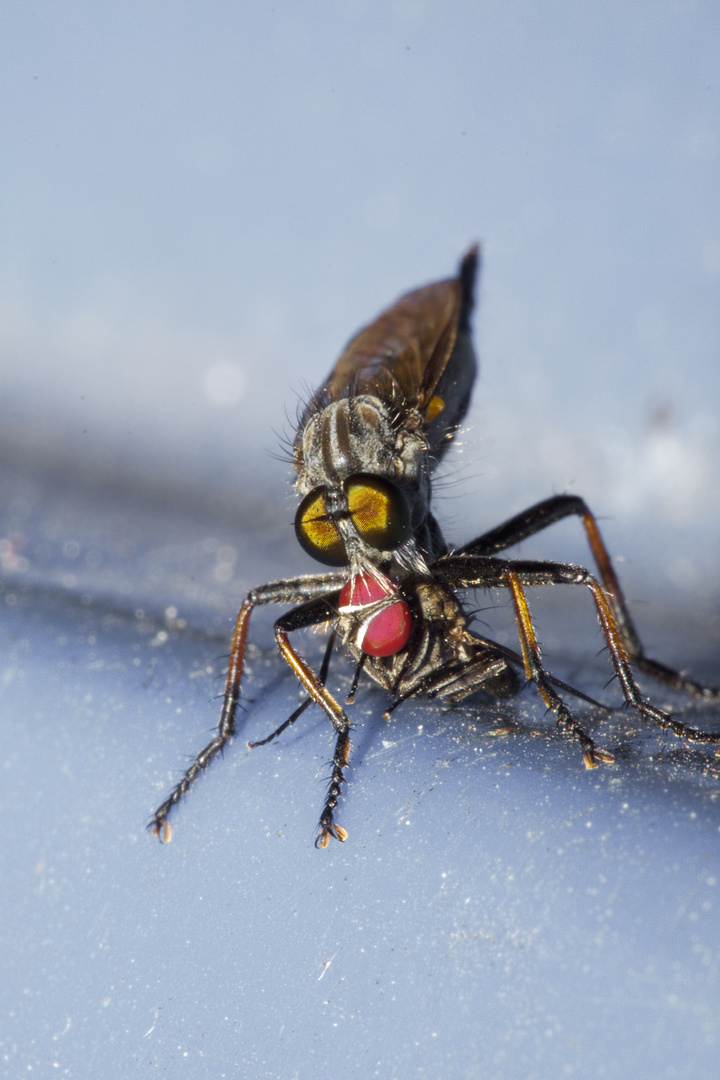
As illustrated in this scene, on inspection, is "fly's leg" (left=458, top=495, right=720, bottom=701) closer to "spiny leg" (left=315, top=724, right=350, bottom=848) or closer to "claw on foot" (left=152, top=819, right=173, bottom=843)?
"spiny leg" (left=315, top=724, right=350, bottom=848)

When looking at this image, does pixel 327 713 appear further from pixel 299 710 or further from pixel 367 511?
pixel 367 511

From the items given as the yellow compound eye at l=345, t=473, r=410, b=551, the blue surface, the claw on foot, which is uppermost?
the yellow compound eye at l=345, t=473, r=410, b=551

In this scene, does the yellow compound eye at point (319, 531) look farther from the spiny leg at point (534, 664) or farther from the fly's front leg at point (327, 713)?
the spiny leg at point (534, 664)

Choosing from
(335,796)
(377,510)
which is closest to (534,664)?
(377,510)

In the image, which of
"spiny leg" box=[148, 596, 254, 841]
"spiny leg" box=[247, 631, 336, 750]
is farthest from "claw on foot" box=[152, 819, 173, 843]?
"spiny leg" box=[247, 631, 336, 750]

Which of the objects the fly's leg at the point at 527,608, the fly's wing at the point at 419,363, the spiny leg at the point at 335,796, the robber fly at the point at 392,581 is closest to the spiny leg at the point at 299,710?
the robber fly at the point at 392,581

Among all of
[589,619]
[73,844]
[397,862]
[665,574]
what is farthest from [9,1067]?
[665,574]
